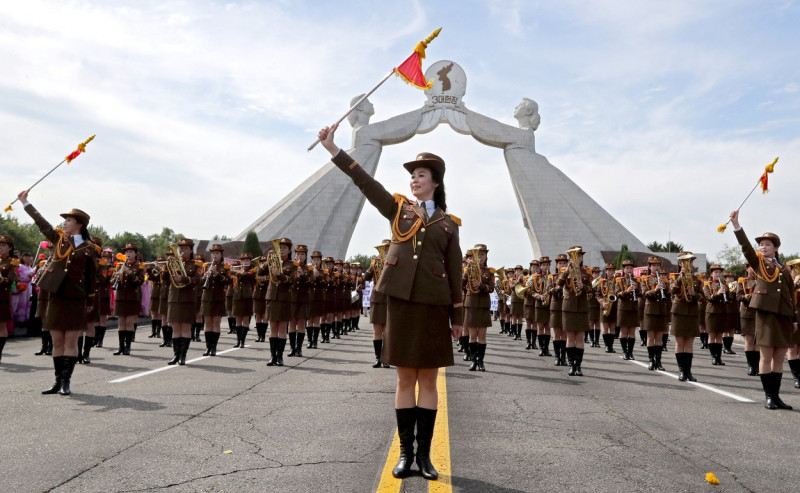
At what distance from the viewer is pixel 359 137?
52938mm

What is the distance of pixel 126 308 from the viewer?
45.2ft

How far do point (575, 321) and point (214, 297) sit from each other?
24.5ft

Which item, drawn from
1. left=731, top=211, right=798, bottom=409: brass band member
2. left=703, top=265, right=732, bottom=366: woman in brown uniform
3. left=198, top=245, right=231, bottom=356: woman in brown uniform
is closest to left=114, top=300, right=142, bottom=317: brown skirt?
left=198, top=245, right=231, bottom=356: woman in brown uniform

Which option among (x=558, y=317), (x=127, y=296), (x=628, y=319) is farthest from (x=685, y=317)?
(x=127, y=296)

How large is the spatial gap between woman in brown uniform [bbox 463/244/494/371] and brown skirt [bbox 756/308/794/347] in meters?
4.70

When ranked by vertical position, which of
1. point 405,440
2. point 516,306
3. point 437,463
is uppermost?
point 516,306

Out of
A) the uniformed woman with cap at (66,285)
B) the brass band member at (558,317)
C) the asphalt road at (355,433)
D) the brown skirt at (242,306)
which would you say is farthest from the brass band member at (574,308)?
the brown skirt at (242,306)

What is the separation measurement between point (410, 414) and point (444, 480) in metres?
0.52

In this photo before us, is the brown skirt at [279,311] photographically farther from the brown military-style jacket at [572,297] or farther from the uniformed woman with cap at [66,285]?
the brown military-style jacket at [572,297]

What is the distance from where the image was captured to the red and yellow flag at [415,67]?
5816 mm

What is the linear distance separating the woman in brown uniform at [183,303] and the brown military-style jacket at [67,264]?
3.21 meters

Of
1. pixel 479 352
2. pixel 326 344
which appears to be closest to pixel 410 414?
pixel 479 352

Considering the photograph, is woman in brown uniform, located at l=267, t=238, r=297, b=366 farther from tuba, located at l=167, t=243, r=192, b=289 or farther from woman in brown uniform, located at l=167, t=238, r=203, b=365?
tuba, located at l=167, t=243, r=192, b=289

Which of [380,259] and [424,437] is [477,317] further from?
[424,437]
